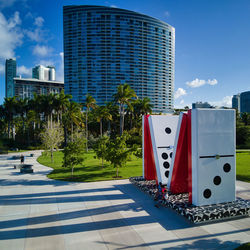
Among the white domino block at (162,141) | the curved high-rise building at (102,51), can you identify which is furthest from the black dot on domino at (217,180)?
the curved high-rise building at (102,51)

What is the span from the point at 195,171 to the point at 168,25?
15813cm

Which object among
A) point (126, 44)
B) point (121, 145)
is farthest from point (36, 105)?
point (126, 44)

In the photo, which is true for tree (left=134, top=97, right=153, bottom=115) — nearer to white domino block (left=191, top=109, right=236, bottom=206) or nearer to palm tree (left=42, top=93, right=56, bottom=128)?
palm tree (left=42, top=93, right=56, bottom=128)

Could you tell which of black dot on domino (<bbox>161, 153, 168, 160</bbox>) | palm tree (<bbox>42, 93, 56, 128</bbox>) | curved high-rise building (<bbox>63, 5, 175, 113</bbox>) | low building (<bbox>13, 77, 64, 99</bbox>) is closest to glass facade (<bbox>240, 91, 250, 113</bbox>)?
curved high-rise building (<bbox>63, 5, 175, 113</bbox>)

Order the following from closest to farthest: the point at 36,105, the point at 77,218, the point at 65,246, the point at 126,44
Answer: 1. the point at 65,246
2. the point at 77,218
3. the point at 36,105
4. the point at 126,44

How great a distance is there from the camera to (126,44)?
13012cm

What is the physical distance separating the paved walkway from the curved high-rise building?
115m

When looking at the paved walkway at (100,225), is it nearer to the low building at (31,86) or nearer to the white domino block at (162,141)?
the white domino block at (162,141)

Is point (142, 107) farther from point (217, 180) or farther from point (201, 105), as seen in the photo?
point (217, 180)

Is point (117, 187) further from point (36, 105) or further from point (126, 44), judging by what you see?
point (126, 44)

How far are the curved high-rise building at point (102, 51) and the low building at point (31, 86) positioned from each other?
27.5 m

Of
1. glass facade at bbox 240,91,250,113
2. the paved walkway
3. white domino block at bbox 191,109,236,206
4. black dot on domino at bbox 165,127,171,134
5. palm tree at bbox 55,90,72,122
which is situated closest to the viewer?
the paved walkway

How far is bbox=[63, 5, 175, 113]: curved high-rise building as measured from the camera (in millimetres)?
126438

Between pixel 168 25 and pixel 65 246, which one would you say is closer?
pixel 65 246
